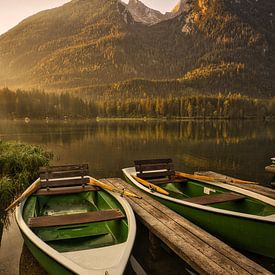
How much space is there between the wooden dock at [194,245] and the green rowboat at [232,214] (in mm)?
600

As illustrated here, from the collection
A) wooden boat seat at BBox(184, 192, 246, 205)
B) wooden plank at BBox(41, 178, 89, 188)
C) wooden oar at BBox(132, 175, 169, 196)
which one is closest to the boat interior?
wooden plank at BBox(41, 178, 89, 188)

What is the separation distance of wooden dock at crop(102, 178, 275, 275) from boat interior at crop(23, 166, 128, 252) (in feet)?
3.29

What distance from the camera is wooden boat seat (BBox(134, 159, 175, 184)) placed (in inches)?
512

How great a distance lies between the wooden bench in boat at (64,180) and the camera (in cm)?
1125

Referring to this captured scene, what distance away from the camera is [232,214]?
839 centimetres

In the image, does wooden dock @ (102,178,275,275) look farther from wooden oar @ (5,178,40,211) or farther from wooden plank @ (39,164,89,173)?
wooden oar @ (5,178,40,211)

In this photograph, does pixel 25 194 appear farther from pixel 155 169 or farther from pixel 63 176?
pixel 155 169

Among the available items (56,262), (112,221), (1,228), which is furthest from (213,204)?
(1,228)

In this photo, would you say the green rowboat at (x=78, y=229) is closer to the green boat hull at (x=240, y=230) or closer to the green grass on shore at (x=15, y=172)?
the green boat hull at (x=240, y=230)

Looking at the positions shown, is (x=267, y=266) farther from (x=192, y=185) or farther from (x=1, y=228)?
(x=1, y=228)

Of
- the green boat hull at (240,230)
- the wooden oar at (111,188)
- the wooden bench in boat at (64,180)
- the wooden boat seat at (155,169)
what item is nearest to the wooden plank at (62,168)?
the wooden bench in boat at (64,180)

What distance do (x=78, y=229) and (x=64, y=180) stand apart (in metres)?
3.15

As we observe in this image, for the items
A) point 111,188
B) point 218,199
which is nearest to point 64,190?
point 111,188

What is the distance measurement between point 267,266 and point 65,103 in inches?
7217
